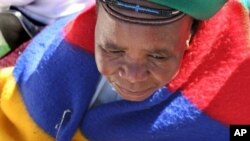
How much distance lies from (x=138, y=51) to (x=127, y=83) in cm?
8

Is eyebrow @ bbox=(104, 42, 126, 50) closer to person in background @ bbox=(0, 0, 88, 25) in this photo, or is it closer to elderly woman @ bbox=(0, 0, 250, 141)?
elderly woman @ bbox=(0, 0, 250, 141)

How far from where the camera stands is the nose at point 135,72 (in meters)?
0.99

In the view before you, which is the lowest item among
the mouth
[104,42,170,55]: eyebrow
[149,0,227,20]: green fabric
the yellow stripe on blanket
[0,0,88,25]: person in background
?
the yellow stripe on blanket

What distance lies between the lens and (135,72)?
3.24 feet

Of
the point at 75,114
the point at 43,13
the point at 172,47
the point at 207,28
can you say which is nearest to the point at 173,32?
the point at 172,47

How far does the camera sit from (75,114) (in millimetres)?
1186

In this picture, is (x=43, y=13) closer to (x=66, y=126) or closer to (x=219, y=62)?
(x=66, y=126)

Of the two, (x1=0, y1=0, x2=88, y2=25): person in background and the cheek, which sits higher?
(x1=0, y1=0, x2=88, y2=25): person in background

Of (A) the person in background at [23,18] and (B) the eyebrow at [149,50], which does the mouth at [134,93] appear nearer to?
(B) the eyebrow at [149,50]

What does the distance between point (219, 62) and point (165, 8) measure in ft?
0.75

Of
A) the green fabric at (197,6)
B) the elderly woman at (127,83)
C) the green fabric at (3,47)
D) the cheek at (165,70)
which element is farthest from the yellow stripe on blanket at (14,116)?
the green fabric at (197,6)

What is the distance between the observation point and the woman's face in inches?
37.7

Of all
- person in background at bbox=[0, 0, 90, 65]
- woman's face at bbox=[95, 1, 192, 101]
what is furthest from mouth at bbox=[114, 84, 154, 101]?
person in background at bbox=[0, 0, 90, 65]

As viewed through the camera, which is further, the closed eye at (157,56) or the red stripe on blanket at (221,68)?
the red stripe on blanket at (221,68)
